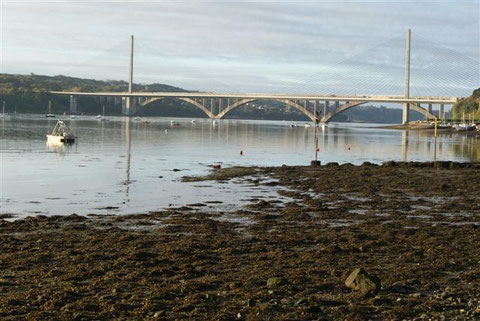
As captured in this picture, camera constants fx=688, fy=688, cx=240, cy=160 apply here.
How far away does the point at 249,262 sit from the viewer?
11570 mm

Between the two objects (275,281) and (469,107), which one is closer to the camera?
(275,281)

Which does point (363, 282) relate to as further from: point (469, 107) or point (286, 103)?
point (286, 103)

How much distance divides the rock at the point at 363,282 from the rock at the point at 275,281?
94cm

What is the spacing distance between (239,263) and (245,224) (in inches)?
180

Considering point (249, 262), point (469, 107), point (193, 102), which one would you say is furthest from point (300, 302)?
point (193, 102)

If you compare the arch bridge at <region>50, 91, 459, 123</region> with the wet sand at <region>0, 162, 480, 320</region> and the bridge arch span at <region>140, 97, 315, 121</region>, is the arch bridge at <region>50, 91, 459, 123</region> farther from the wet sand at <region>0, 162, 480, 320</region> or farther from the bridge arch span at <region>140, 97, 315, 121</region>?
the wet sand at <region>0, 162, 480, 320</region>

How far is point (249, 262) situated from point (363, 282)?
259 cm

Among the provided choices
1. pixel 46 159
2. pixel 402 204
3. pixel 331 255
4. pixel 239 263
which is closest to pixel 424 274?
pixel 331 255

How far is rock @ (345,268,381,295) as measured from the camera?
9.38 m

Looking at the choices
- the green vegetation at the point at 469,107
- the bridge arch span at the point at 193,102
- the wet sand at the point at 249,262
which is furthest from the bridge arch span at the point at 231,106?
the wet sand at the point at 249,262

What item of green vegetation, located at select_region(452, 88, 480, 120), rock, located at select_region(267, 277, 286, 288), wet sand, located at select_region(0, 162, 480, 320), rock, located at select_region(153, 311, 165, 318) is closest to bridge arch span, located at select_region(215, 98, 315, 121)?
green vegetation, located at select_region(452, 88, 480, 120)

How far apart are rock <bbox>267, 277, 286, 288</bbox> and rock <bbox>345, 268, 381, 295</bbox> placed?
94 cm

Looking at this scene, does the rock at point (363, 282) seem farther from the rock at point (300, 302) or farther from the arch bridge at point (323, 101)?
the arch bridge at point (323, 101)

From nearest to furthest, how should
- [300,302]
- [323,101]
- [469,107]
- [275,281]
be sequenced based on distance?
[300,302] → [275,281] → [469,107] → [323,101]
